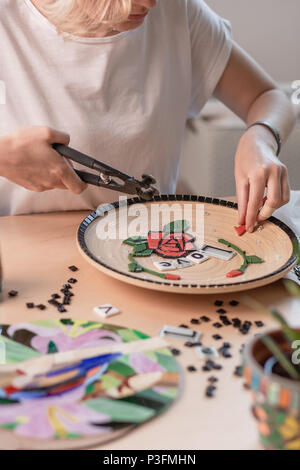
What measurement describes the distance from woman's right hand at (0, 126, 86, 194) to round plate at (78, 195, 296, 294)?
9cm

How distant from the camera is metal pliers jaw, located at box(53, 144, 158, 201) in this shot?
95 centimetres

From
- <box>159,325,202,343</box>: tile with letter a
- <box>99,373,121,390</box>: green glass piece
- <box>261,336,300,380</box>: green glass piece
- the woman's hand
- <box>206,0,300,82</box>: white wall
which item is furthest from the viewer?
<box>206,0,300,82</box>: white wall

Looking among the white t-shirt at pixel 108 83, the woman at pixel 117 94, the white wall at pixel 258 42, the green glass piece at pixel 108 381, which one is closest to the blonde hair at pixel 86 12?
the woman at pixel 117 94

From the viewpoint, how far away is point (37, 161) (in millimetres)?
967

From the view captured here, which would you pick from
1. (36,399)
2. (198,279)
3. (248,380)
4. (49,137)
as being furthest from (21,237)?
(248,380)

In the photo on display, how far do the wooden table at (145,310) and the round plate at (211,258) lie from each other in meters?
0.03

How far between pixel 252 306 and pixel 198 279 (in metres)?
0.10

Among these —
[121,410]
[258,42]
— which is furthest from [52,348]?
[258,42]

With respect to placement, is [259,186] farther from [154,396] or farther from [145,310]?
[154,396]

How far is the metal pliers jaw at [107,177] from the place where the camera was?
3.11 ft

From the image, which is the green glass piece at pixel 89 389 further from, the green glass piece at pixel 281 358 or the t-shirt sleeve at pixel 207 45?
the t-shirt sleeve at pixel 207 45

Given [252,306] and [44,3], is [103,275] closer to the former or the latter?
[252,306]

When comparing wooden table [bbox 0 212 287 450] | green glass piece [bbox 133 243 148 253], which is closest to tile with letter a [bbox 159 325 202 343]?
wooden table [bbox 0 212 287 450]

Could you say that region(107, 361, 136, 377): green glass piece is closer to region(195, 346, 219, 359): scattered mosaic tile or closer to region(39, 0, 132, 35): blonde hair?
region(195, 346, 219, 359): scattered mosaic tile
